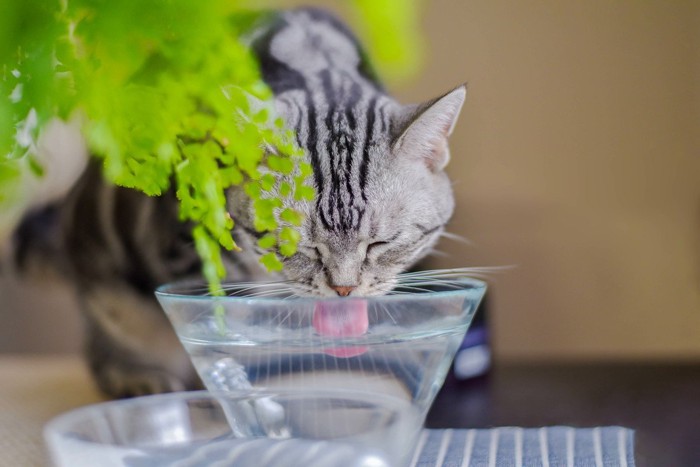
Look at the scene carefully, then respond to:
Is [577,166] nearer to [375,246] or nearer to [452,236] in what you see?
[452,236]

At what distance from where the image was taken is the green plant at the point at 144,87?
537 millimetres

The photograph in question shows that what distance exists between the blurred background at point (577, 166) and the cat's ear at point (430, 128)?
0.49 m

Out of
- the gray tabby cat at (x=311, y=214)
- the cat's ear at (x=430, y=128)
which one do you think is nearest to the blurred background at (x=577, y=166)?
the gray tabby cat at (x=311, y=214)

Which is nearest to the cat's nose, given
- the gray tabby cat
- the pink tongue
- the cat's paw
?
the gray tabby cat

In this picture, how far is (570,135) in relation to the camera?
1.44m

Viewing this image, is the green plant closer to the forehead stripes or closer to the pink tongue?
the pink tongue

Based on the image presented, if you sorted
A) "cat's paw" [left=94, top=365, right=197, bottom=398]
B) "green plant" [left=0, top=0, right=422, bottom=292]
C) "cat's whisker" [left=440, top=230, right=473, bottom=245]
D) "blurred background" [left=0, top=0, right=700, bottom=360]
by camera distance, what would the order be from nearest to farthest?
1. "green plant" [left=0, top=0, right=422, bottom=292]
2. "cat's whisker" [left=440, top=230, right=473, bottom=245]
3. "cat's paw" [left=94, top=365, right=197, bottom=398]
4. "blurred background" [left=0, top=0, right=700, bottom=360]

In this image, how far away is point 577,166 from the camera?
4.78ft

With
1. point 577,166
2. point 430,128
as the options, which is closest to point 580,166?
point 577,166

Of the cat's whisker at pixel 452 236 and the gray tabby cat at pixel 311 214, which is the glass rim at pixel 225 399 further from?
the cat's whisker at pixel 452 236

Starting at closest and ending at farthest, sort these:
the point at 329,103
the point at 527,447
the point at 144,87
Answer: the point at 144,87
the point at 527,447
the point at 329,103

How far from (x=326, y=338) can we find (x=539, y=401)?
0.56 metres

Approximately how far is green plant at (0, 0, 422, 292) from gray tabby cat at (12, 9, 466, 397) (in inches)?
8.4

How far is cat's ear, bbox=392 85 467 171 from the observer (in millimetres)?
852
